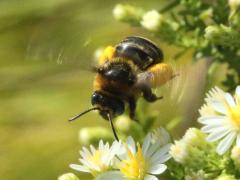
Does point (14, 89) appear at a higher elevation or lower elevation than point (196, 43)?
higher

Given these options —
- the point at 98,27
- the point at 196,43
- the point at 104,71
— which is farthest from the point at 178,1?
the point at 98,27

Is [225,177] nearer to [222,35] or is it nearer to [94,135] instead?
[222,35]

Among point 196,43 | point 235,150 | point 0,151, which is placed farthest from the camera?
point 0,151

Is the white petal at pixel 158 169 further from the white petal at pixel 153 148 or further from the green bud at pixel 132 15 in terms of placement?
the green bud at pixel 132 15

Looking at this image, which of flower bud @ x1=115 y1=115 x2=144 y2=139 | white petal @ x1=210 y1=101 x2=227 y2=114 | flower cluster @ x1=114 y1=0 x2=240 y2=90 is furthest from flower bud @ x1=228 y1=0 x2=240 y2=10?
flower bud @ x1=115 y1=115 x2=144 y2=139

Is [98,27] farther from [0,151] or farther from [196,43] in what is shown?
[196,43]

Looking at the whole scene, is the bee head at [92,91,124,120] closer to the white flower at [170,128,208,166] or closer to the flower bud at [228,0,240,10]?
the white flower at [170,128,208,166]

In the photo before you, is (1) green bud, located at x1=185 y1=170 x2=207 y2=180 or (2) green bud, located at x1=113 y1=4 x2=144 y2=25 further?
(2) green bud, located at x1=113 y1=4 x2=144 y2=25
